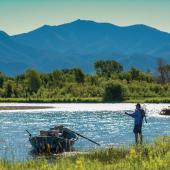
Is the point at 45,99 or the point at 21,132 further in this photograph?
the point at 45,99

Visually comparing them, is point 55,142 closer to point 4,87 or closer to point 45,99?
point 45,99

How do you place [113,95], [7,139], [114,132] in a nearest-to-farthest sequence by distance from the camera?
[7,139], [114,132], [113,95]

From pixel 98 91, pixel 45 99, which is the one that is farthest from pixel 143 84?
pixel 45 99

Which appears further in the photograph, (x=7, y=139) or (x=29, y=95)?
(x=29, y=95)

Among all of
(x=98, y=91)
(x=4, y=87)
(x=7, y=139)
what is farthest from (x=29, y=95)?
(x=7, y=139)

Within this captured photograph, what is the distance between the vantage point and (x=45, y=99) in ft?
584

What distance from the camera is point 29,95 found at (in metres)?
195

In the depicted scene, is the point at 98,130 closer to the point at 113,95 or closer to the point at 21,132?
the point at 21,132

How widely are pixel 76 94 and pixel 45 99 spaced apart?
14.4m

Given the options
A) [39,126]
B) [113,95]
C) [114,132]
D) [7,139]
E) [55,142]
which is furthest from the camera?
[113,95]

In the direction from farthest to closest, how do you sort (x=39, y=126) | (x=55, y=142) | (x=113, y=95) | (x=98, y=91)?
(x=98, y=91) < (x=113, y=95) < (x=39, y=126) < (x=55, y=142)

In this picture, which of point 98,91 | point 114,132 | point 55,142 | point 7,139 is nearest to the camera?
point 55,142

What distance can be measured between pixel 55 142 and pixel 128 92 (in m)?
131

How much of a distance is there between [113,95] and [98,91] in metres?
16.7
